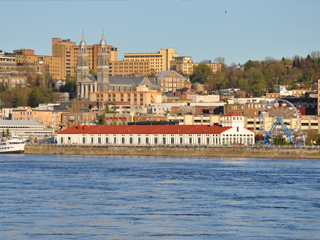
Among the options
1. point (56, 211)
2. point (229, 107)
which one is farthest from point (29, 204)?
point (229, 107)

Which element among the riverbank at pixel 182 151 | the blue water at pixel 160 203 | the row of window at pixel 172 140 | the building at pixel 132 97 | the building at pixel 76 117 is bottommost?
the blue water at pixel 160 203

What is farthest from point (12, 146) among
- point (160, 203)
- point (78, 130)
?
point (160, 203)

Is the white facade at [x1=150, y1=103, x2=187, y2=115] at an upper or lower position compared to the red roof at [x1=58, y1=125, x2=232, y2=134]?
upper

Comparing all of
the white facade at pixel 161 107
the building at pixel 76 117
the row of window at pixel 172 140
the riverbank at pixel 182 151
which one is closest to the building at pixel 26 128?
the building at pixel 76 117

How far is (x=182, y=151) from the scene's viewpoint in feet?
366

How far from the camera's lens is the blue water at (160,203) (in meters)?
42.1

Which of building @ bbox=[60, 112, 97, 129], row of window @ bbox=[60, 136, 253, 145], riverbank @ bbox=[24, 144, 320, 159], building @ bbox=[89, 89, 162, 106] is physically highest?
building @ bbox=[89, 89, 162, 106]

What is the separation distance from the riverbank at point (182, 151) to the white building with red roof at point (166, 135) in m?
3.72

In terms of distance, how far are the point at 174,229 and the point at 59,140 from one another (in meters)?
86.0

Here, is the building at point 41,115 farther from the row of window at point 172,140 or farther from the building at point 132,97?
the row of window at point 172,140

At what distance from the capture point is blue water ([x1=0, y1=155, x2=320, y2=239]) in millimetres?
42062

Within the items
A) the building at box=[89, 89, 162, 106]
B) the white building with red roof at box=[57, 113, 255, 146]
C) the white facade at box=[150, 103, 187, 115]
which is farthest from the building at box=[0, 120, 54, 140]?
the building at box=[89, 89, 162, 106]

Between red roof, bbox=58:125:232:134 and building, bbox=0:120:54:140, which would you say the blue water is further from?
building, bbox=0:120:54:140

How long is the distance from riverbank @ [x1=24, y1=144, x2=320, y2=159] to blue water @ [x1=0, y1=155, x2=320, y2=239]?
70.4 feet
